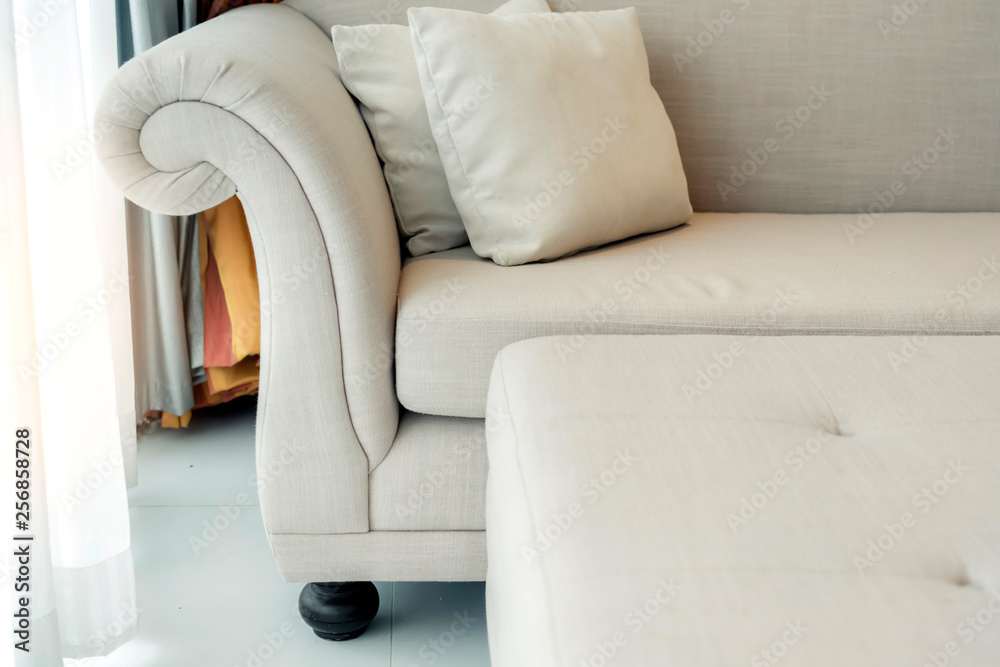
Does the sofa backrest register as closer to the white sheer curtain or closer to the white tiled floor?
the white sheer curtain

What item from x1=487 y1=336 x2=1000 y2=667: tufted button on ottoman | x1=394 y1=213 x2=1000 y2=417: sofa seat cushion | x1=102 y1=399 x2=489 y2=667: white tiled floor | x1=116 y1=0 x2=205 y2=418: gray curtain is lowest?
x1=102 y1=399 x2=489 y2=667: white tiled floor

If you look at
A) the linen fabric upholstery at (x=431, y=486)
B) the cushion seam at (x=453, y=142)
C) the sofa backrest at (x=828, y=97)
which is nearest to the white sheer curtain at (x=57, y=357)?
the linen fabric upholstery at (x=431, y=486)

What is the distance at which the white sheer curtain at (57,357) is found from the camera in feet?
2.81

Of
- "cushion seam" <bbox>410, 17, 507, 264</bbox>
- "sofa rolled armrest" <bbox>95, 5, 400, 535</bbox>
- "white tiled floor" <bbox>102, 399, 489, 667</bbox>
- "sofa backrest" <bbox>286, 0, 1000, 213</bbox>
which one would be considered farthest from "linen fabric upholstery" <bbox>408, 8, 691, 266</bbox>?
"white tiled floor" <bbox>102, 399, 489, 667</bbox>

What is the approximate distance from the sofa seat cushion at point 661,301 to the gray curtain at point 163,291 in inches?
22.6

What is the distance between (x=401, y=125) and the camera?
1.22m

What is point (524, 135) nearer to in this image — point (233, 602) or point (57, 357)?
point (57, 357)

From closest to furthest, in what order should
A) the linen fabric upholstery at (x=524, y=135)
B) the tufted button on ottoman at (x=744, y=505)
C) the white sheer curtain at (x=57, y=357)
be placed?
1. the tufted button on ottoman at (x=744, y=505)
2. the white sheer curtain at (x=57, y=357)
3. the linen fabric upholstery at (x=524, y=135)

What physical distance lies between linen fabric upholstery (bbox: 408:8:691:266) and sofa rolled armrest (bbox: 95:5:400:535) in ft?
0.57

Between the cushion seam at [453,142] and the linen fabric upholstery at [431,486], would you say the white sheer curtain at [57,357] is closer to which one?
the linen fabric upholstery at [431,486]

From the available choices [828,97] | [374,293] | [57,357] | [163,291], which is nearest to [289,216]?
[374,293]

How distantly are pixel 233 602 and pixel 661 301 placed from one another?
729mm

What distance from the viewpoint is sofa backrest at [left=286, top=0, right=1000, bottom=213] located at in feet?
5.17

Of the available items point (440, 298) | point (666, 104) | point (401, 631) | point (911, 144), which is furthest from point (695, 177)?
point (401, 631)
